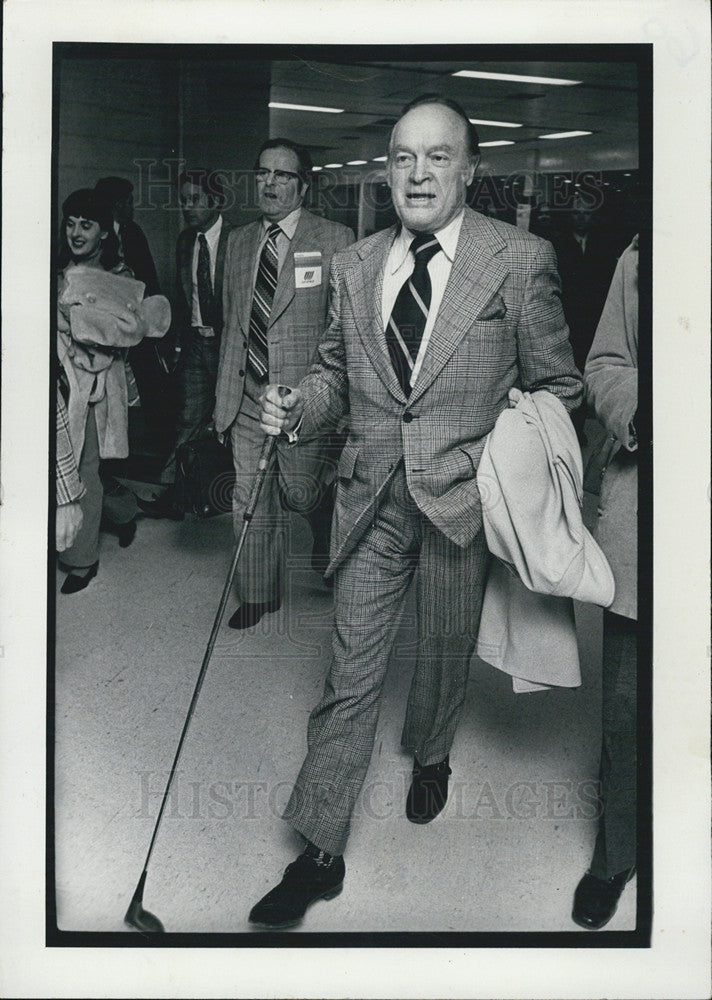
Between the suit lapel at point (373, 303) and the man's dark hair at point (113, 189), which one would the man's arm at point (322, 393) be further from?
the man's dark hair at point (113, 189)

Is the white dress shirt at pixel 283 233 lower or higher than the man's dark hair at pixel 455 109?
lower

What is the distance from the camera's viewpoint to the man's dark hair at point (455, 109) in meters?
2.61

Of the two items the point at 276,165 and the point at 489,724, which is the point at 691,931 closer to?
the point at 489,724

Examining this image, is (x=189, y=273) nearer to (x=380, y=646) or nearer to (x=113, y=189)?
(x=113, y=189)

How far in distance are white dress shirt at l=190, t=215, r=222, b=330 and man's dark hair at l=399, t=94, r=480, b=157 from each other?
0.53 meters

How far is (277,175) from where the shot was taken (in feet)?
8.80

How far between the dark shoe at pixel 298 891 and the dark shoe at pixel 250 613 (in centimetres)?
57

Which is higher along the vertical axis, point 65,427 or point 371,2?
point 371,2

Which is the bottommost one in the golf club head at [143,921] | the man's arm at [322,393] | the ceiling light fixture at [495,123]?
the golf club head at [143,921]

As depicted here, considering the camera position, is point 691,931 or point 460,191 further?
point 691,931

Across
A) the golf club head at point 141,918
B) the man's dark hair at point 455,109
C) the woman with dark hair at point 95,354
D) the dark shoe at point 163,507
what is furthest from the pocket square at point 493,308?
the golf club head at point 141,918

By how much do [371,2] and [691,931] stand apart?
2.42 meters

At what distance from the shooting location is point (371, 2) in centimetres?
268

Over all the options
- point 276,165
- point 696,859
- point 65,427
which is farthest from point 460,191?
point 696,859
